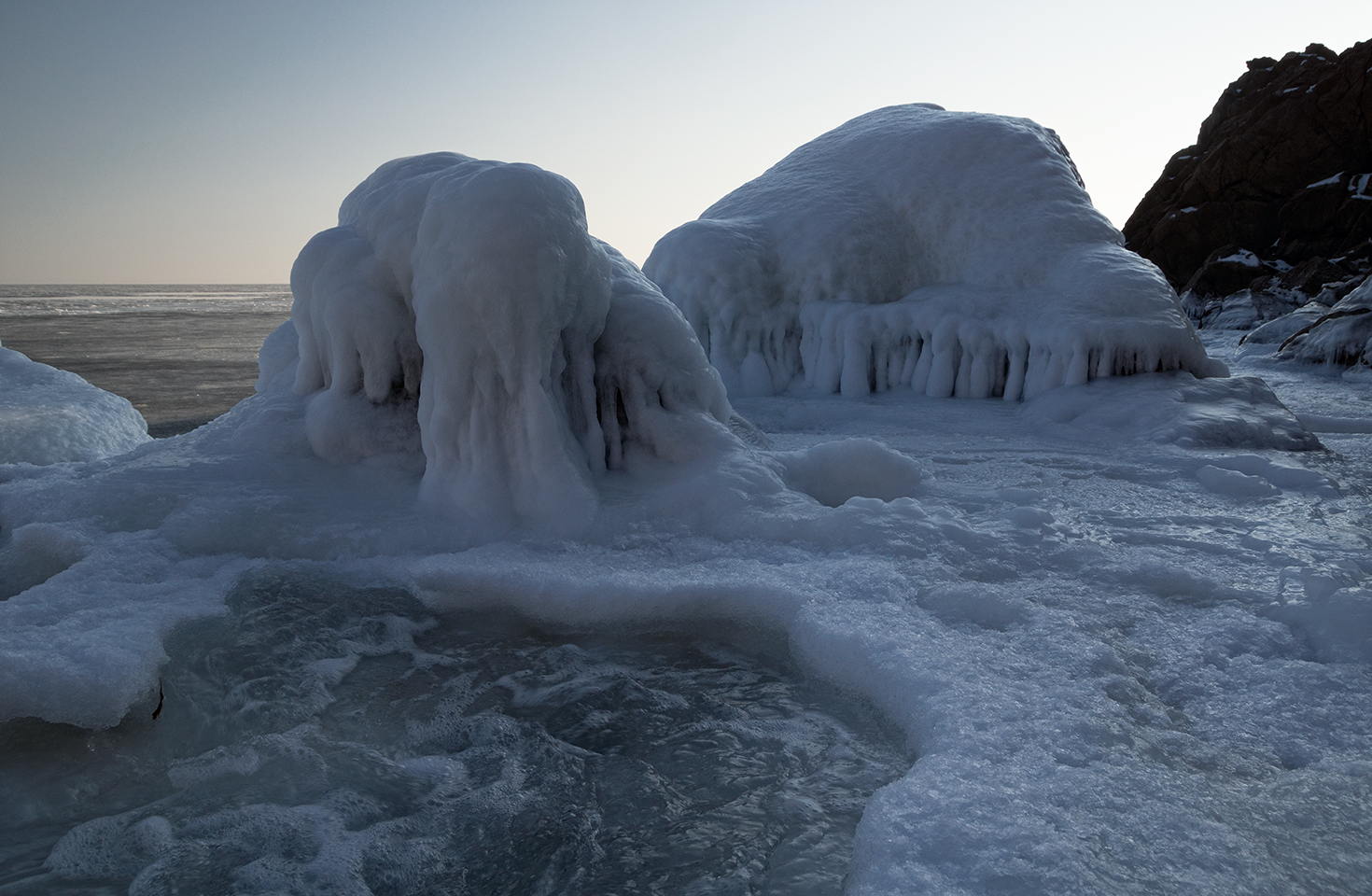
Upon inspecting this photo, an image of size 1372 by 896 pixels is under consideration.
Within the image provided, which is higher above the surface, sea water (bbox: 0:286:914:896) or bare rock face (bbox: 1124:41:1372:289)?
bare rock face (bbox: 1124:41:1372:289)

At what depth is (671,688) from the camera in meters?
2.61

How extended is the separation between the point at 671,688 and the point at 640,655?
0.27m

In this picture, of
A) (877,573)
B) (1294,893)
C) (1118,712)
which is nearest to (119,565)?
(877,573)

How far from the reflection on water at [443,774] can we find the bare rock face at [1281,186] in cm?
2515

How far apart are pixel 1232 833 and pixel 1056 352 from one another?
20.5 feet

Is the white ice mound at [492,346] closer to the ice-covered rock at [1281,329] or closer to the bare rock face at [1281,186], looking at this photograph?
the ice-covered rock at [1281,329]

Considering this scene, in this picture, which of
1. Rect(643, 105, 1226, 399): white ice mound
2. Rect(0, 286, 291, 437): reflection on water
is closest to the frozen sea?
Rect(643, 105, 1226, 399): white ice mound

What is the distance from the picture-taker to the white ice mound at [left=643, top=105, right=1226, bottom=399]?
7898 mm

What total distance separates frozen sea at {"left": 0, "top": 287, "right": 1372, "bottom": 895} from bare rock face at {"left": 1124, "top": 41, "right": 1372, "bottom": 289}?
2366 cm

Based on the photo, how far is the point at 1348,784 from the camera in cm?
192

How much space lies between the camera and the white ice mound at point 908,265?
25.9 ft

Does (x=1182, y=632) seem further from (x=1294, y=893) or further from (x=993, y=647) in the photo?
(x=1294, y=893)

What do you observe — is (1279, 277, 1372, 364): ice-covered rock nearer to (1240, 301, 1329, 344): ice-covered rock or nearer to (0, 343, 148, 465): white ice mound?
(1240, 301, 1329, 344): ice-covered rock

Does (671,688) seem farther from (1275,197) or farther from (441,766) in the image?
(1275,197)
